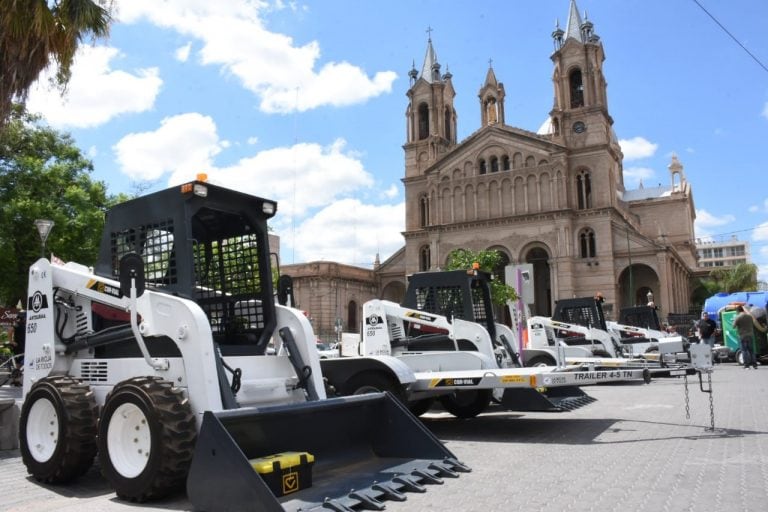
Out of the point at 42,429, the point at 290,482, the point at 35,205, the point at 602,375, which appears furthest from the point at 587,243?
the point at 290,482

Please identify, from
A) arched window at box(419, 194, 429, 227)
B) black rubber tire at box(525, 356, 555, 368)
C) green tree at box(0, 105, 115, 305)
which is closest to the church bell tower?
arched window at box(419, 194, 429, 227)

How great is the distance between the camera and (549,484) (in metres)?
5.33

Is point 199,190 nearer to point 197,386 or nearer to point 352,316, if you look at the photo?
point 197,386

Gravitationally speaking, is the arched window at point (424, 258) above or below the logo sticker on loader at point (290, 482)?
above

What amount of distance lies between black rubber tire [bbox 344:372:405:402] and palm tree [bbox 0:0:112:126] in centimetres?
792

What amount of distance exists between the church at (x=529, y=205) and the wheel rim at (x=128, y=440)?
41.4 m

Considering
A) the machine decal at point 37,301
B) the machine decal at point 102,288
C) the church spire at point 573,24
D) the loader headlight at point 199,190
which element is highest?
the church spire at point 573,24

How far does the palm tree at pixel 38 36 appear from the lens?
10539 mm

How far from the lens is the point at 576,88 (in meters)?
55.7

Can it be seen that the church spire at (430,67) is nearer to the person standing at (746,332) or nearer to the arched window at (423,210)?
the arched window at (423,210)

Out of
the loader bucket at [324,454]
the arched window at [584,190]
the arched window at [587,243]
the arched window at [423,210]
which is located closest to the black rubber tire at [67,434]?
the loader bucket at [324,454]

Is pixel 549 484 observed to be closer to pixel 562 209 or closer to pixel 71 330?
pixel 71 330

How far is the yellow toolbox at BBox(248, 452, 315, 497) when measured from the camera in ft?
14.4

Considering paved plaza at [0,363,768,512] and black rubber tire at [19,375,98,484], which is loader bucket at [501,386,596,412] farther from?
black rubber tire at [19,375,98,484]
